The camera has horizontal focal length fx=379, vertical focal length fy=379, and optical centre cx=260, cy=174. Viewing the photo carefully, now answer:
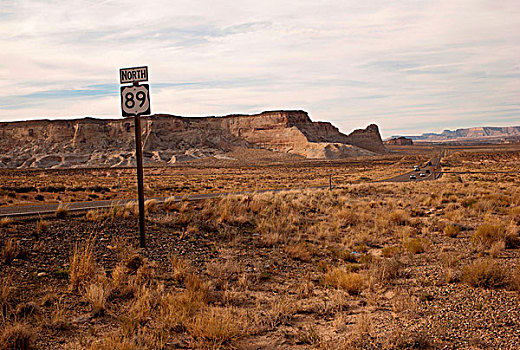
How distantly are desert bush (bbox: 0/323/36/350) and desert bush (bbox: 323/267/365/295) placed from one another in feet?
16.8

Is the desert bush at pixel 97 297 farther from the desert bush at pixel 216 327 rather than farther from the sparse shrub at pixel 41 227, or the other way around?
the sparse shrub at pixel 41 227

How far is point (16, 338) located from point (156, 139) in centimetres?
11599

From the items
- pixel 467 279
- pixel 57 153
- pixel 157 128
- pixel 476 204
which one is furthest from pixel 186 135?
pixel 467 279

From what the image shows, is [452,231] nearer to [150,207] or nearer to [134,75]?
[150,207]

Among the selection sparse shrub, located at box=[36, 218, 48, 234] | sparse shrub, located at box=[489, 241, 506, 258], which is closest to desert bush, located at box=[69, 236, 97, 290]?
sparse shrub, located at box=[36, 218, 48, 234]

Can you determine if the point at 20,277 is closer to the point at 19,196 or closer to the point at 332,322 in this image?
the point at 332,322

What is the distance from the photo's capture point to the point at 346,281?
7344 millimetres

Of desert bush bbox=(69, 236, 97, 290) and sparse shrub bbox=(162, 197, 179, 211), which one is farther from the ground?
sparse shrub bbox=(162, 197, 179, 211)

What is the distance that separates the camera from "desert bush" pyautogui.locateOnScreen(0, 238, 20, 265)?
742 centimetres

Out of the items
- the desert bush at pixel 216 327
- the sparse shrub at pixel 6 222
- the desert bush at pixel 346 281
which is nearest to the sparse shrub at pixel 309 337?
the desert bush at pixel 216 327

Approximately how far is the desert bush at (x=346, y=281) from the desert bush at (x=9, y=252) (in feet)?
20.6

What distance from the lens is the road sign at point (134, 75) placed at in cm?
845

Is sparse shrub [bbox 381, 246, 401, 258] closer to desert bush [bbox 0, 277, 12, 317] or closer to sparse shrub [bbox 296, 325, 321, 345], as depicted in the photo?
sparse shrub [bbox 296, 325, 321, 345]

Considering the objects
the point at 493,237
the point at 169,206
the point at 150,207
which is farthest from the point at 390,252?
the point at 150,207
